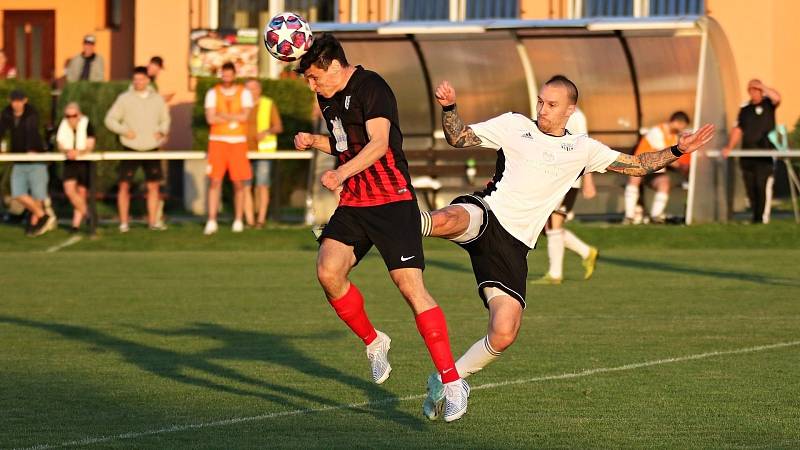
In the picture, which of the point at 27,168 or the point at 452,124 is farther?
the point at 27,168

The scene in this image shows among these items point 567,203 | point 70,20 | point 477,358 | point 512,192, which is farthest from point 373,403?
point 70,20

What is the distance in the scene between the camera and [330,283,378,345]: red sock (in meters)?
9.09

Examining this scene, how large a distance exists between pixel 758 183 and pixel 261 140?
7.15 metres

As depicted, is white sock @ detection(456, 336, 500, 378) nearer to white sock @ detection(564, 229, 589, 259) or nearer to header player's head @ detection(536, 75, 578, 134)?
header player's head @ detection(536, 75, 578, 134)

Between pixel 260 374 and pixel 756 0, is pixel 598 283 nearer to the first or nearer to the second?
pixel 260 374

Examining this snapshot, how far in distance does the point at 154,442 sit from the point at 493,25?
16.8m

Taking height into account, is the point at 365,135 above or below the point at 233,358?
above

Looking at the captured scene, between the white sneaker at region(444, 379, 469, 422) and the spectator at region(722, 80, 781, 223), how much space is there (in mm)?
15797

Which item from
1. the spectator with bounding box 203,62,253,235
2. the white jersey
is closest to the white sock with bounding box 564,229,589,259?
the spectator with bounding box 203,62,253,235

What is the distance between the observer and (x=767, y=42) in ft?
94.6

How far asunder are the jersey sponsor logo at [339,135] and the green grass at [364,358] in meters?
1.46

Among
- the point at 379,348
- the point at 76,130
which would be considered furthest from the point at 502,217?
the point at 76,130

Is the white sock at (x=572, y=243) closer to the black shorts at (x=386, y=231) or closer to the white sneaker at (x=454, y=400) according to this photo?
→ the black shorts at (x=386, y=231)

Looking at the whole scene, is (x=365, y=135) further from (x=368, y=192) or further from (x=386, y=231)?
(x=386, y=231)
